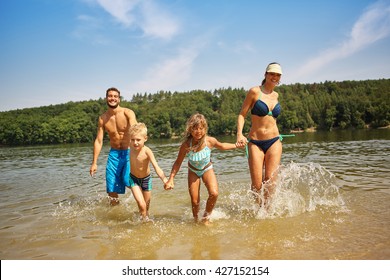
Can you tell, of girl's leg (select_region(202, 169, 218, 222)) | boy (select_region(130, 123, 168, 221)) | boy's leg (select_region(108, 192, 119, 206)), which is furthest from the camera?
boy's leg (select_region(108, 192, 119, 206))

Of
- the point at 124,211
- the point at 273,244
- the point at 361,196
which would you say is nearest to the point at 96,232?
the point at 124,211

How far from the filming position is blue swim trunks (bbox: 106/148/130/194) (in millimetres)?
6863

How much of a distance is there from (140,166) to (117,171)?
4.01 feet

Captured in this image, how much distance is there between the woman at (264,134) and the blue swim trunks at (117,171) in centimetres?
277

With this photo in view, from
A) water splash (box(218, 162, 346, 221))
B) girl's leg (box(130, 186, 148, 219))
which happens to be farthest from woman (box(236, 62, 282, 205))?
girl's leg (box(130, 186, 148, 219))

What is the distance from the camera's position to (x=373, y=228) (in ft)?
15.3

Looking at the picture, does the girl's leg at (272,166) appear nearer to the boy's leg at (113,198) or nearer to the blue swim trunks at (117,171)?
the blue swim trunks at (117,171)

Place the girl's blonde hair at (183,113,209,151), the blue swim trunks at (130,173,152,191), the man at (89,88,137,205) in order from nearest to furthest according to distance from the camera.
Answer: the girl's blonde hair at (183,113,209,151), the blue swim trunks at (130,173,152,191), the man at (89,88,137,205)

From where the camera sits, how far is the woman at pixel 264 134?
18.9 ft

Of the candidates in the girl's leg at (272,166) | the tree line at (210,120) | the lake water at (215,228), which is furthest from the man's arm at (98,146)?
the tree line at (210,120)

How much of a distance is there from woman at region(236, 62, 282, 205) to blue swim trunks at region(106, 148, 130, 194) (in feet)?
9.09

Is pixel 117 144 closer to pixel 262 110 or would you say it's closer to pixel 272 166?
pixel 262 110

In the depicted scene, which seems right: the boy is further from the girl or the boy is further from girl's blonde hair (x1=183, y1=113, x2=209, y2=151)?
girl's blonde hair (x1=183, y1=113, x2=209, y2=151)

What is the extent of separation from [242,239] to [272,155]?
1.93 meters
